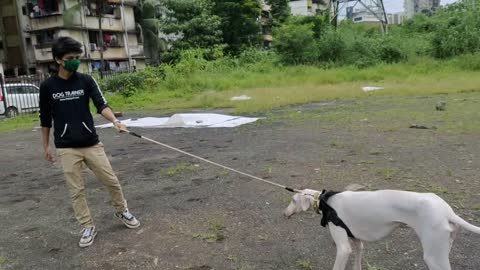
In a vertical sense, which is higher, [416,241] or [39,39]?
[39,39]

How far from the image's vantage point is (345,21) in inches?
1238

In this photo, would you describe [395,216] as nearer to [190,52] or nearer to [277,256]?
[277,256]

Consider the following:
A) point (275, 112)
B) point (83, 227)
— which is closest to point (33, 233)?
point (83, 227)

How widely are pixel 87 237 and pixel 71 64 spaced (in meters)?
1.52

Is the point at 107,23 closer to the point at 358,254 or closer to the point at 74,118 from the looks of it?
the point at 74,118

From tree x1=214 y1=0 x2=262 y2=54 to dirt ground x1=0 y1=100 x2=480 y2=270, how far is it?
93.3 feet

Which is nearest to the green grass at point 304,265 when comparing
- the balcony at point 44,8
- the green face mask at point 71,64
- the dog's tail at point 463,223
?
the dog's tail at point 463,223

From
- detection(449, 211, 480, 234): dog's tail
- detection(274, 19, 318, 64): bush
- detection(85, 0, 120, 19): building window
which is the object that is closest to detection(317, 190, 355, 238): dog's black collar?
detection(449, 211, 480, 234): dog's tail

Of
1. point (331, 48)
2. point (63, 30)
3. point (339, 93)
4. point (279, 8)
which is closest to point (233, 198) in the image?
point (339, 93)

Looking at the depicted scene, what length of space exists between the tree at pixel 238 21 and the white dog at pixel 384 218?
32643 mm

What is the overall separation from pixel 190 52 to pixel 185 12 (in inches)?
297

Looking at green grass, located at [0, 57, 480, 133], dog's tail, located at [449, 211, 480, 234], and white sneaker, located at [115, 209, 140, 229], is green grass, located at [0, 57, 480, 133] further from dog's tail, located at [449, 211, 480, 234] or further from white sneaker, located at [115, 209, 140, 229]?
Result: dog's tail, located at [449, 211, 480, 234]

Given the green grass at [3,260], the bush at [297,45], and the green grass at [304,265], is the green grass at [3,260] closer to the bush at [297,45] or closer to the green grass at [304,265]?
the green grass at [304,265]

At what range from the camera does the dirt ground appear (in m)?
3.46
